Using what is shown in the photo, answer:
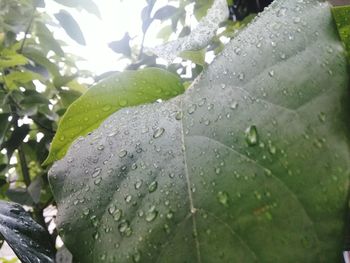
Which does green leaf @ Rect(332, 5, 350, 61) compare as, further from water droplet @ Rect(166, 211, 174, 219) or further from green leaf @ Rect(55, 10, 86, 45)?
green leaf @ Rect(55, 10, 86, 45)

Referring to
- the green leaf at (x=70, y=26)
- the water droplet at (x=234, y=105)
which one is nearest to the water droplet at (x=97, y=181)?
the water droplet at (x=234, y=105)

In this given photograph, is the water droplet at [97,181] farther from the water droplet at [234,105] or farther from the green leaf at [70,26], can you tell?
the green leaf at [70,26]

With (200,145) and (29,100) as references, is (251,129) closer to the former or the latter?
(200,145)

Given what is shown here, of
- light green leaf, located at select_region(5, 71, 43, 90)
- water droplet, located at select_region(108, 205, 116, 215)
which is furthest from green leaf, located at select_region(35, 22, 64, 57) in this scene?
water droplet, located at select_region(108, 205, 116, 215)

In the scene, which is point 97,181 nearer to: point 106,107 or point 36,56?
point 106,107

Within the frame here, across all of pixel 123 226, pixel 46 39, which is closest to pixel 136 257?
pixel 123 226

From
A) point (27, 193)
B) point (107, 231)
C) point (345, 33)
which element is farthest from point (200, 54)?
point (27, 193)
